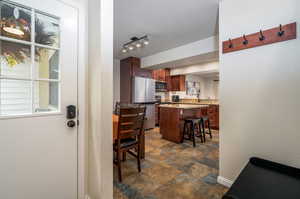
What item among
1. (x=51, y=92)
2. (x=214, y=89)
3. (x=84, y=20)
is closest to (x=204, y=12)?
(x=84, y=20)

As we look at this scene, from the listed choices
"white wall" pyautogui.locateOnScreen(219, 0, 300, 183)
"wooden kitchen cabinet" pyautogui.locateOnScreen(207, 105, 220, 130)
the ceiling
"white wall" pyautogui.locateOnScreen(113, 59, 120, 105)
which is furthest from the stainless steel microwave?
"white wall" pyautogui.locateOnScreen(219, 0, 300, 183)

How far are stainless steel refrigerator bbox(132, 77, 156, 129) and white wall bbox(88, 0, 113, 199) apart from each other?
3137 millimetres

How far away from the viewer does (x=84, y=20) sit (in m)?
1.26

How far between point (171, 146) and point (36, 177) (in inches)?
98.3

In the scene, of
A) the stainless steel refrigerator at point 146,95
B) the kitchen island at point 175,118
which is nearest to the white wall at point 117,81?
the stainless steel refrigerator at point 146,95

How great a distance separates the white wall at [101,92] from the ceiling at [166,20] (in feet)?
3.22

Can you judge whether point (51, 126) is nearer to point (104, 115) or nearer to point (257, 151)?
point (104, 115)

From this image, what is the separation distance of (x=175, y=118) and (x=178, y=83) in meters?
2.80

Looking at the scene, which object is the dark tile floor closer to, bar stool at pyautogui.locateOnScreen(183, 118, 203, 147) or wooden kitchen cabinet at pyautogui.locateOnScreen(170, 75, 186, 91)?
bar stool at pyautogui.locateOnScreen(183, 118, 203, 147)

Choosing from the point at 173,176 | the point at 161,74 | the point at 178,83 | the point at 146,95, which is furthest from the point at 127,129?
the point at 178,83

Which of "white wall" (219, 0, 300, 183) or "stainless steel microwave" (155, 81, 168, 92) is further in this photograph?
"stainless steel microwave" (155, 81, 168, 92)

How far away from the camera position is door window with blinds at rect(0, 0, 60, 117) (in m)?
0.95

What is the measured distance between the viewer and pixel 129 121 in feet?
6.09

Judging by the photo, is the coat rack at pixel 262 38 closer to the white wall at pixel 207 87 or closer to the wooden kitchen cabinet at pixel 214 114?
the wooden kitchen cabinet at pixel 214 114
